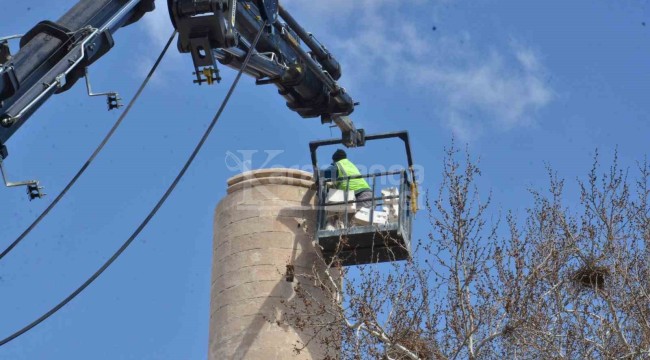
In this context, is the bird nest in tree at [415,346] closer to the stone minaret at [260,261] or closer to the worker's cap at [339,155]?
the stone minaret at [260,261]

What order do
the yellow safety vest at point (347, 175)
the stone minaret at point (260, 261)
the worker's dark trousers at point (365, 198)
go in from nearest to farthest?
the stone minaret at point (260, 261)
the worker's dark trousers at point (365, 198)
the yellow safety vest at point (347, 175)

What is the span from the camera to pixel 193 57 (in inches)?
532

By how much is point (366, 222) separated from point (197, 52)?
8260 millimetres

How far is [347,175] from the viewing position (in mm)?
21344

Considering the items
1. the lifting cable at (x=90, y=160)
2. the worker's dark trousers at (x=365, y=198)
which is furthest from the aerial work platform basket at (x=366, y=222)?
the lifting cable at (x=90, y=160)

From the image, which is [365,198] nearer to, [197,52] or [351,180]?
[351,180]

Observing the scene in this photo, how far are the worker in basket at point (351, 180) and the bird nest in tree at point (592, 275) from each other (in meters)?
4.01

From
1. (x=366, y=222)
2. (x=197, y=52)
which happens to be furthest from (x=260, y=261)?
(x=197, y=52)

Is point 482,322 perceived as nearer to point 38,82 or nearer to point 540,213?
point 540,213

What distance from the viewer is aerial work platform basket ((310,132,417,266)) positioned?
68.1ft

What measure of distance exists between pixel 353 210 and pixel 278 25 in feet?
19.9

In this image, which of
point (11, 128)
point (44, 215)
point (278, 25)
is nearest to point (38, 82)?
point (11, 128)

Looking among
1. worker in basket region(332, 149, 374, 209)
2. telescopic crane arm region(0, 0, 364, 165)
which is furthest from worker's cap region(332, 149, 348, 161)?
telescopic crane arm region(0, 0, 364, 165)

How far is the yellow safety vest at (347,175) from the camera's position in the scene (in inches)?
842
